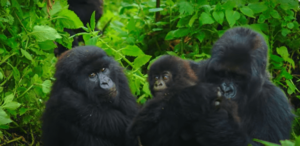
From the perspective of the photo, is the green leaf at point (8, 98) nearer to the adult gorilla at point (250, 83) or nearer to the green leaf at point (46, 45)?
A: the green leaf at point (46, 45)

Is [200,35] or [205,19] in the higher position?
[205,19]

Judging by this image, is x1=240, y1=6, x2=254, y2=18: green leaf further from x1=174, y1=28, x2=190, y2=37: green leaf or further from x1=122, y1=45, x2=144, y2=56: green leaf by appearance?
x1=122, y1=45, x2=144, y2=56: green leaf

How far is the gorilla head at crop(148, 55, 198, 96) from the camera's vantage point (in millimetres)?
3908

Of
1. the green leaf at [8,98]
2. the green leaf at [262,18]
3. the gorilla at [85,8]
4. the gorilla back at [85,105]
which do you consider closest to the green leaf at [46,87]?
the gorilla back at [85,105]

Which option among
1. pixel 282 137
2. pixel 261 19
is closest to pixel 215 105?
pixel 282 137

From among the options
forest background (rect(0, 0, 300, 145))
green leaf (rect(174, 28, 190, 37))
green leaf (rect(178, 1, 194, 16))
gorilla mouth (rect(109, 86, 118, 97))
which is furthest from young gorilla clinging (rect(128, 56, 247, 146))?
green leaf (rect(174, 28, 190, 37))

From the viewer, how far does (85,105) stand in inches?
162

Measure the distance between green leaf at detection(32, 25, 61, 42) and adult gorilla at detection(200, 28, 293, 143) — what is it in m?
1.55

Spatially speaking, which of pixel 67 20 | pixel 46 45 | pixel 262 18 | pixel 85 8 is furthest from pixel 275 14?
pixel 85 8

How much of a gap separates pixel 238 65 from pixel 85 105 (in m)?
1.50

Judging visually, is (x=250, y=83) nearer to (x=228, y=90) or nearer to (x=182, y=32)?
(x=228, y=90)

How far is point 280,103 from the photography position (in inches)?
145

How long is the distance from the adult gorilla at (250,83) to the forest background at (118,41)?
64cm

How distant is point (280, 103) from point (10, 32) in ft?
8.71
